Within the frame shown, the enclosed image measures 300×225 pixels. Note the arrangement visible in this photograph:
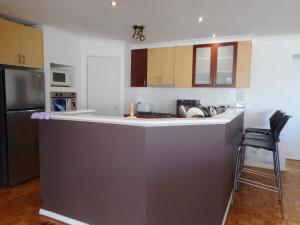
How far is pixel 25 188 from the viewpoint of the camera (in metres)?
3.02

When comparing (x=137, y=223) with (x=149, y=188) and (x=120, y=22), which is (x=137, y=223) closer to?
(x=149, y=188)

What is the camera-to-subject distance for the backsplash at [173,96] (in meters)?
4.17

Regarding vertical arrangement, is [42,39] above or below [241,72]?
above

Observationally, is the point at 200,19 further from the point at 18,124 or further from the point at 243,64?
the point at 18,124

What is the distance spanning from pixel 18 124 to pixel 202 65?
10.2 ft

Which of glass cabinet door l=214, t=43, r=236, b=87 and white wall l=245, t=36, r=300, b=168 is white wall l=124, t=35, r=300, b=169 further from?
glass cabinet door l=214, t=43, r=236, b=87

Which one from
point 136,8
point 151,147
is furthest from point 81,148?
point 136,8

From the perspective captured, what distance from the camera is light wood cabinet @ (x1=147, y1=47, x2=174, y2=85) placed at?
4289 mm

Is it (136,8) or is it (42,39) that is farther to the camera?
(42,39)

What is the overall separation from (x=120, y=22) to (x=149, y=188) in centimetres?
246

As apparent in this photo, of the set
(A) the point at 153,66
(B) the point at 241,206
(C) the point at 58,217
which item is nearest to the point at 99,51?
(A) the point at 153,66

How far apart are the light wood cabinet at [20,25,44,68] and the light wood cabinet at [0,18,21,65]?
7cm

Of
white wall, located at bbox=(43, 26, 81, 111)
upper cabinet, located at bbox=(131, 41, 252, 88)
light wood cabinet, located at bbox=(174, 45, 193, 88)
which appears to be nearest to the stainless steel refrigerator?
white wall, located at bbox=(43, 26, 81, 111)

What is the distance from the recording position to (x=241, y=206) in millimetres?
2604
